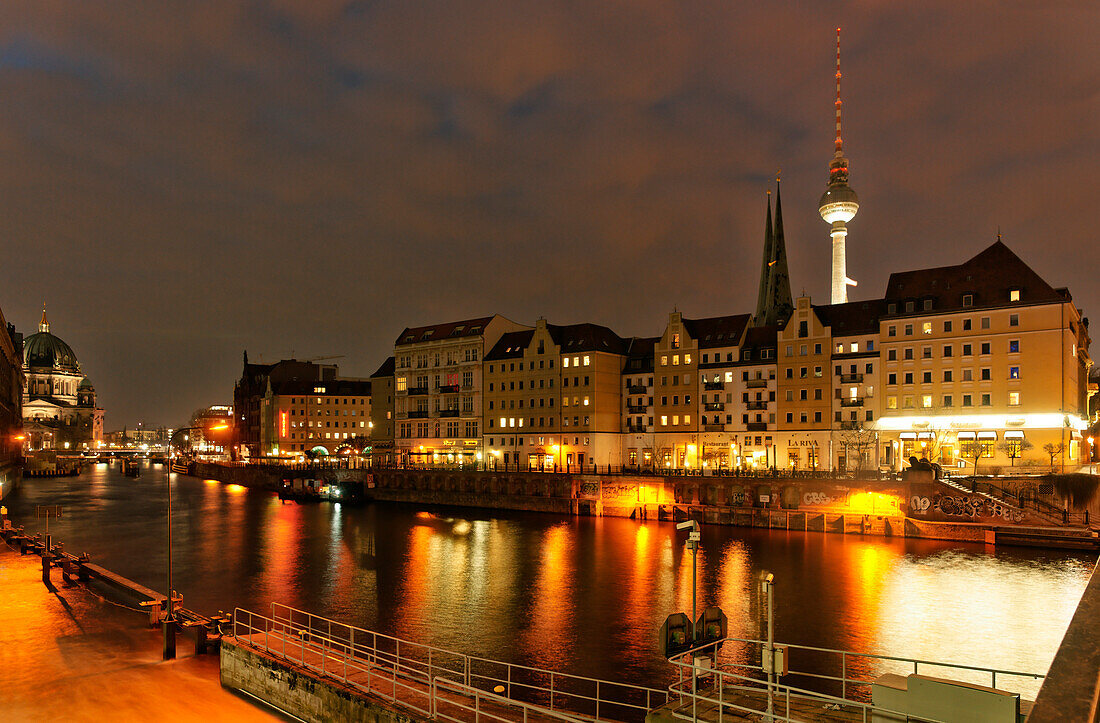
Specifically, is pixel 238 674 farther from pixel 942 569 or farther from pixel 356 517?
pixel 356 517

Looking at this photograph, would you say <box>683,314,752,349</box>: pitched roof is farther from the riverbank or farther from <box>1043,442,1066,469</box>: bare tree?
→ <box>1043,442,1066,469</box>: bare tree

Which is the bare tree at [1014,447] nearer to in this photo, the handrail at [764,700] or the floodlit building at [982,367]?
the floodlit building at [982,367]

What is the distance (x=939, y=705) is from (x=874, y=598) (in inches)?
1307

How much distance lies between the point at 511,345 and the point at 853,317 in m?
47.7

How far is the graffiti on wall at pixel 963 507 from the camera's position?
61.9 metres

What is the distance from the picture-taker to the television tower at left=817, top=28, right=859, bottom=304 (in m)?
170

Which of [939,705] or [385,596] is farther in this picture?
[385,596]

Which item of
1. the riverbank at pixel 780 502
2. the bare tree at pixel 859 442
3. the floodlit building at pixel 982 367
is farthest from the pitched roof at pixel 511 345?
the floodlit building at pixel 982 367

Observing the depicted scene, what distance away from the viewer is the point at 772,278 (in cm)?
16700

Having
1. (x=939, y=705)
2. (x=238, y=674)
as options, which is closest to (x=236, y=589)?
(x=238, y=674)

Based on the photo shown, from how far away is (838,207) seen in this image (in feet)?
559

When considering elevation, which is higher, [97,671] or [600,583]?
[97,671]

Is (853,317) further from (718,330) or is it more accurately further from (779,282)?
(779,282)

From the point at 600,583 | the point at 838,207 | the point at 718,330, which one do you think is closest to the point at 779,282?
the point at 838,207
